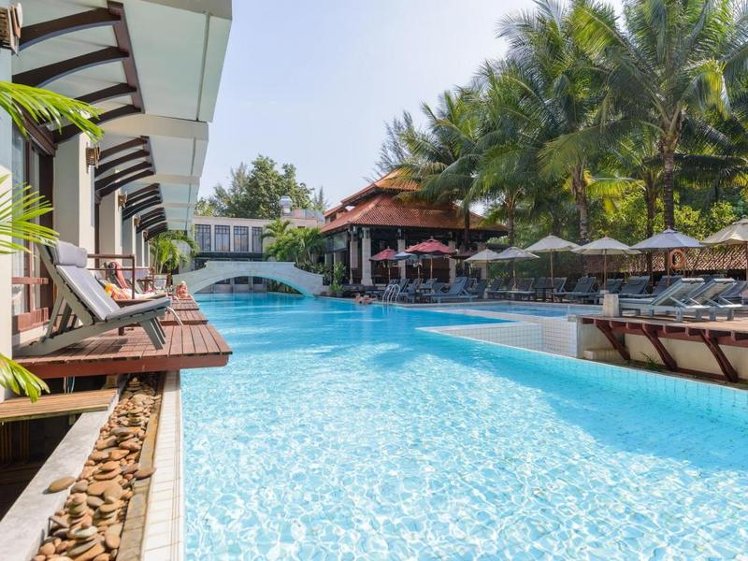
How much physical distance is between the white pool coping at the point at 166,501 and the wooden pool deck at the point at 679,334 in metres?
6.66

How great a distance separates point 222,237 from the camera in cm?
3597

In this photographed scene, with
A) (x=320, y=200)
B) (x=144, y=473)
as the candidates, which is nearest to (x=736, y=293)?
(x=144, y=473)

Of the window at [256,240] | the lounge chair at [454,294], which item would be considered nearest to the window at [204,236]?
the window at [256,240]

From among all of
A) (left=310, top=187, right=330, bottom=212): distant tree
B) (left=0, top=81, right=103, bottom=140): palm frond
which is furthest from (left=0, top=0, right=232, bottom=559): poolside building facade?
(left=310, top=187, right=330, bottom=212): distant tree

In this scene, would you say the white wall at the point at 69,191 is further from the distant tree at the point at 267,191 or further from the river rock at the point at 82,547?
the distant tree at the point at 267,191

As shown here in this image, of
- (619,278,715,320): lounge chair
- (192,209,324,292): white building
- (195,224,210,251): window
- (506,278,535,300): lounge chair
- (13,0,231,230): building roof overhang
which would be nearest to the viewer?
(13,0,231,230): building roof overhang

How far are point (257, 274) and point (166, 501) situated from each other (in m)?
24.6

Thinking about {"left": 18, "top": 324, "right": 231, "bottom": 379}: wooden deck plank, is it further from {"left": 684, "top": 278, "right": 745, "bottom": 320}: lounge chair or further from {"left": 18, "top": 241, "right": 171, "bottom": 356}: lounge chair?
{"left": 684, "top": 278, "right": 745, "bottom": 320}: lounge chair

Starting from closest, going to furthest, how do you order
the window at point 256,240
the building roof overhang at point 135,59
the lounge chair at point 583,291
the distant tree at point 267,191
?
the building roof overhang at point 135,59
the lounge chair at point 583,291
the window at point 256,240
the distant tree at point 267,191

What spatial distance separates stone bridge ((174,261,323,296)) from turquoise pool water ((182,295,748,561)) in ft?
64.5

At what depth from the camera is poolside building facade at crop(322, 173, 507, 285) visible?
2364 centimetres

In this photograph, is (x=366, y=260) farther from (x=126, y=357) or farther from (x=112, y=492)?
(x=112, y=492)

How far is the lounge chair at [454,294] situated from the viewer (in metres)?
18.7

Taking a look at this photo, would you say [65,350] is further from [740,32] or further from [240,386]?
[740,32]
